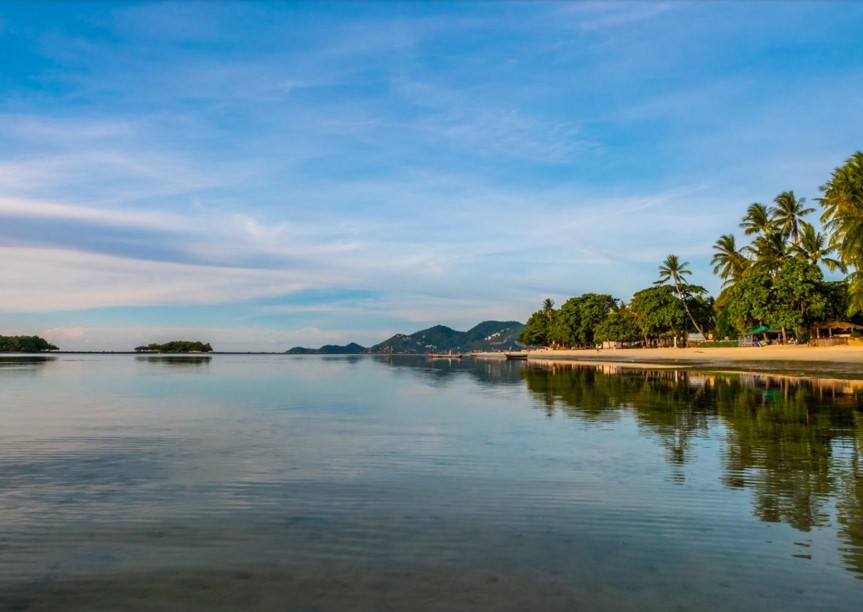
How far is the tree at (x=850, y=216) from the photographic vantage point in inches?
1992

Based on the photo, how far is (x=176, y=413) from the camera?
849 inches

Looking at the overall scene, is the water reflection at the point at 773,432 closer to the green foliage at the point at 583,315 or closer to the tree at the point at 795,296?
the tree at the point at 795,296

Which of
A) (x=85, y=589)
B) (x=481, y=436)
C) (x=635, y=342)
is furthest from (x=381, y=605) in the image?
(x=635, y=342)

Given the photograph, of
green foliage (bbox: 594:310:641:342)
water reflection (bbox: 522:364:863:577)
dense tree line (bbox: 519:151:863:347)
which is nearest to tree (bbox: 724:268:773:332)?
dense tree line (bbox: 519:151:863:347)

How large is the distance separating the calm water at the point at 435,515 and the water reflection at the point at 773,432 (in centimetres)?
8

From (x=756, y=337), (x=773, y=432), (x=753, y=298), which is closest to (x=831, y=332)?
(x=756, y=337)

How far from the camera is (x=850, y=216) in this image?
51.5 m

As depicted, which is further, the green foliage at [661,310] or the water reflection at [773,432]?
the green foliage at [661,310]

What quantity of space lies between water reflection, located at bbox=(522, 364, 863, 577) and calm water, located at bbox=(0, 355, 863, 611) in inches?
3.1

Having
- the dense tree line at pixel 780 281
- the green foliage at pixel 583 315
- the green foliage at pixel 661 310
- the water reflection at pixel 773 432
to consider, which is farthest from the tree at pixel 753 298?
the green foliage at pixel 583 315

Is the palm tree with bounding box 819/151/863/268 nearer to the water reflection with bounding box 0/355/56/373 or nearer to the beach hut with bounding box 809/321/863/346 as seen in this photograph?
the beach hut with bounding box 809/321/863/346

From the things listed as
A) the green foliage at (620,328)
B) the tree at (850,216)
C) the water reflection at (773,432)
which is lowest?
the water reflection at (773,432)

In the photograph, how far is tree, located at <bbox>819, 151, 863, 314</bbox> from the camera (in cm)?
5059

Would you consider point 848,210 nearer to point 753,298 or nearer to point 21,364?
point 753,298
